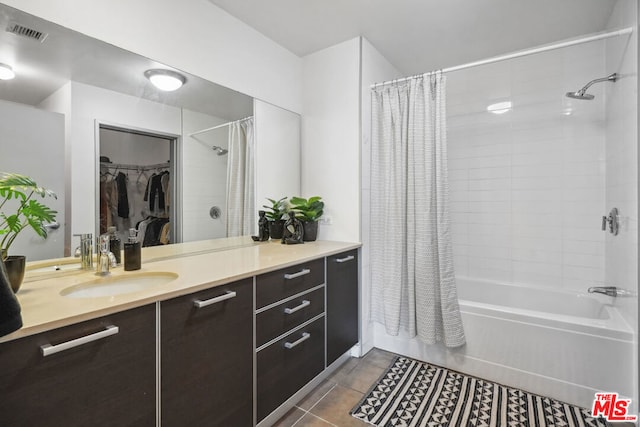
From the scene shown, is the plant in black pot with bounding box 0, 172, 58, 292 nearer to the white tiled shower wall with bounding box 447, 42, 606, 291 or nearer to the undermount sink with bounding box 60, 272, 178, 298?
the undermount sink with bounding box 60, 272, 178, 298

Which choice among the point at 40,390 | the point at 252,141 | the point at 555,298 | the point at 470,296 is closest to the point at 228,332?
the point at 40,390

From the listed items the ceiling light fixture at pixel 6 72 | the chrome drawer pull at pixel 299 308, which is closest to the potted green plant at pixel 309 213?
the chrome drawer pull at pixel 299 308

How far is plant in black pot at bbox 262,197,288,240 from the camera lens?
7.97 ft

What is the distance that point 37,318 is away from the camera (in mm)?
862

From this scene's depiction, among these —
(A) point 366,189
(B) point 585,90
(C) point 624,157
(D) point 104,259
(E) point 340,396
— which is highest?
(B) point 585,90

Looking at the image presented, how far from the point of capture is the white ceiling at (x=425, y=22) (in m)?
1.97

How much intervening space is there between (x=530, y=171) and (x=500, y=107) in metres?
0.64

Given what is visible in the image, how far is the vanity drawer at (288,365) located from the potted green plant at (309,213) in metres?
0.70

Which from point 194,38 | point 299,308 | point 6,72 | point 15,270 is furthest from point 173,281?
point 194,38

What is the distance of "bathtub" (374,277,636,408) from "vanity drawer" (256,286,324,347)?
941 mm

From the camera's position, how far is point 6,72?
123cm

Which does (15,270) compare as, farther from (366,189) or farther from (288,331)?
(366,189)

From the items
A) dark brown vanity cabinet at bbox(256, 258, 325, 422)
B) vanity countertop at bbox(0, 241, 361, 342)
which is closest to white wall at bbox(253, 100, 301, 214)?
vanity countertop at bbox(0, 241, 361, 342)

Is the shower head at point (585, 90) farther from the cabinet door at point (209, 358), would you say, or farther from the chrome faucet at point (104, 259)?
the chrome faucet at point (104, 259)
